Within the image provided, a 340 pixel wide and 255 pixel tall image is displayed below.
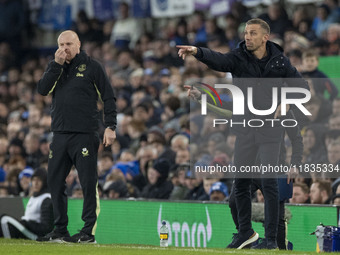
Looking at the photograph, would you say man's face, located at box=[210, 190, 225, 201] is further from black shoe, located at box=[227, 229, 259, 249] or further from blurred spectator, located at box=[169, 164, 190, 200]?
black shoe, located at box=[227, 229, 259, 249]

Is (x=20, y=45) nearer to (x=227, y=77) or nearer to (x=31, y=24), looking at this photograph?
(x=31, y=24)

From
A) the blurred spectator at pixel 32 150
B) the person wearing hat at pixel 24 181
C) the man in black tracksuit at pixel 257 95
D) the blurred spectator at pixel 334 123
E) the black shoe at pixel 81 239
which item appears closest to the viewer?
the man in black tracksuit at pixel 257 95

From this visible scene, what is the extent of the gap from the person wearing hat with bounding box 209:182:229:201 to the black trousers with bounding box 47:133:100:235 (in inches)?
105

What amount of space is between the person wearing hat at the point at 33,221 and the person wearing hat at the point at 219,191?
216 cm

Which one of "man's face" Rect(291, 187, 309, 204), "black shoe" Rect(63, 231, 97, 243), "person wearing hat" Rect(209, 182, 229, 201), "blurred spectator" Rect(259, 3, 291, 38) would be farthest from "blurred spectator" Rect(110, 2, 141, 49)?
"black shoe" Rect(63, 231, 97, 243)

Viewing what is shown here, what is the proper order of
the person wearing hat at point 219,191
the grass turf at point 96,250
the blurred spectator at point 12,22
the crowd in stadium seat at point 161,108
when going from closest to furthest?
1. the grass turf at point 96,250
2. the person wearing hat at point 219,191
3. the crowd in stadium seat at point 161,108
4. the blurred spectator at point 12,22

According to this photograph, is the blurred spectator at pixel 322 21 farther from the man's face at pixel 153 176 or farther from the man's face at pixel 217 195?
the man's face at pixel 217 195

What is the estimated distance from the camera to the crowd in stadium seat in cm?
1285

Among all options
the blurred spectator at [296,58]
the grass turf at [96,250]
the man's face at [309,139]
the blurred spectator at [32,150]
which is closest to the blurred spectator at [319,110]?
the man's face at [309,139]

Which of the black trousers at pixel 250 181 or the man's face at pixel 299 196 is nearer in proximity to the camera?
the black trousers at pixel 250 181

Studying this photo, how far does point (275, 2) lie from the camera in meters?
19.0

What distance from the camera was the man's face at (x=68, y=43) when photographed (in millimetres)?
9852

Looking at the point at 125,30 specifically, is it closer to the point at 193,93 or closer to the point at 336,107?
the point at 336,107

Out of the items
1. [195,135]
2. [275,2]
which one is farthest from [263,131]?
[275,2]
